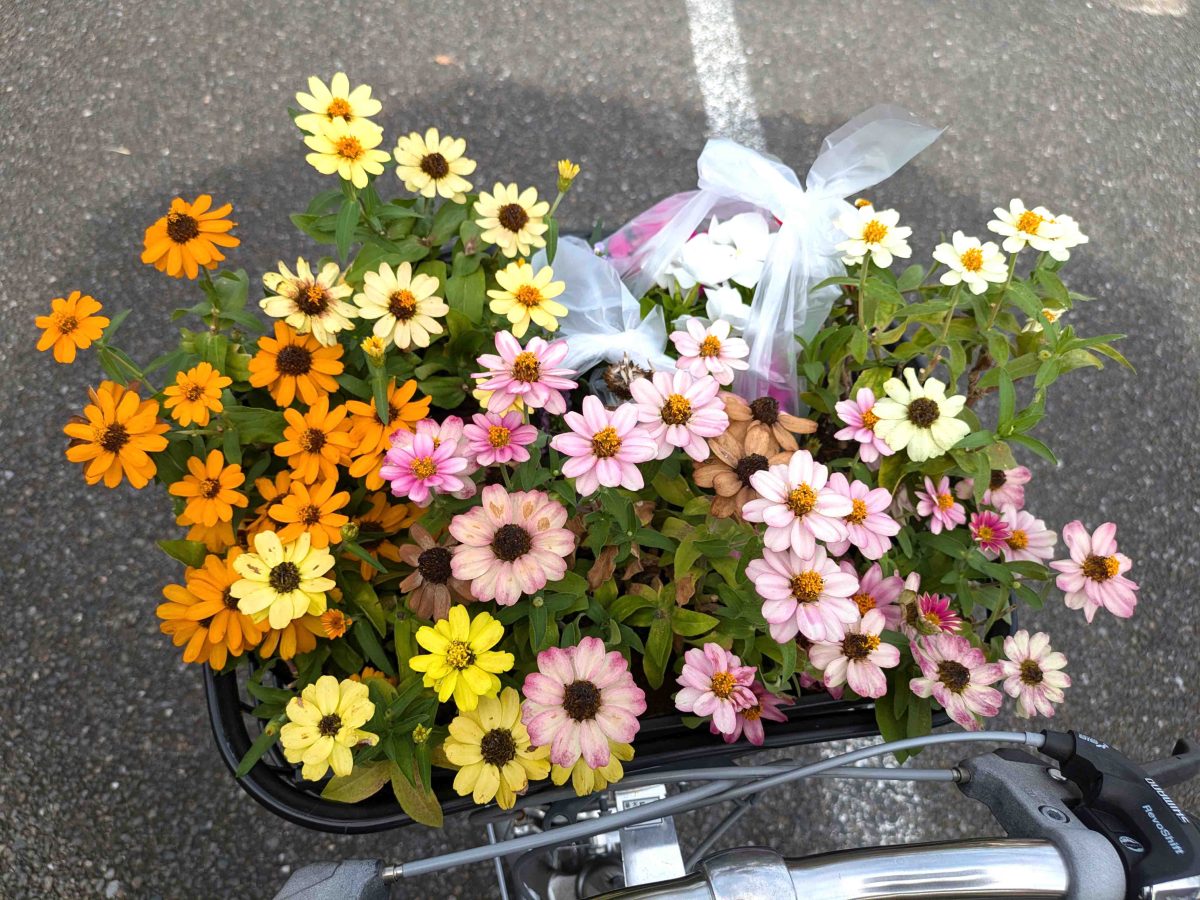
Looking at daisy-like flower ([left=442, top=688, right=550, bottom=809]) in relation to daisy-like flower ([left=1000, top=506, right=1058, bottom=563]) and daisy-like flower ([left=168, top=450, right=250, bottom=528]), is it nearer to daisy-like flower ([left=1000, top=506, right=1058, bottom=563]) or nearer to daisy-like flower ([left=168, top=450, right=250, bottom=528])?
daisy-like flower ([left=168, top=450, right=250, bottom=528])

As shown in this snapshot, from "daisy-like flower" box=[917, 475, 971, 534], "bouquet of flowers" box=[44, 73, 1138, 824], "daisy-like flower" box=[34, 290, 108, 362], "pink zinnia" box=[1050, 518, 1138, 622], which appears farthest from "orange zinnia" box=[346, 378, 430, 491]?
"pink zinnia" box=[1050, 518, 1138, 622]

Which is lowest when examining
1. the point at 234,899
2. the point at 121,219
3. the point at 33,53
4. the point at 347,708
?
the point at 234,899

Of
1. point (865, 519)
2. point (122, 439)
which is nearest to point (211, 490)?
point (122, 439)

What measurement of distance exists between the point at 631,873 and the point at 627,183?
1305 millimetres

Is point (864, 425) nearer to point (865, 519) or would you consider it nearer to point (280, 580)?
point (865, 519)

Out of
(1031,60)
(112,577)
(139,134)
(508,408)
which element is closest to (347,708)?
(508,408)

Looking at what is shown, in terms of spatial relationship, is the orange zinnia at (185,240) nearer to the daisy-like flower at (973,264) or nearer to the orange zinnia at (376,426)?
the orange zinnia at (376,426)

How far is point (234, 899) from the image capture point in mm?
1202

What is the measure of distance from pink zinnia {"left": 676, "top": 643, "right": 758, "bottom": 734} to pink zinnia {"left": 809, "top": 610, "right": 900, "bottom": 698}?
0.06 m

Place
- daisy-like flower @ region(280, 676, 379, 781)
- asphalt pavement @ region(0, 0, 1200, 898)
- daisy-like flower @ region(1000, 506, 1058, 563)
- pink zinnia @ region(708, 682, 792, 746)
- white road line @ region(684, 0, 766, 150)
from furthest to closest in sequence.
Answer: white road line @ region(684, 0, 766, 150) < asphalt pavement @ region(0, 0, 1200, 898) < daisy-like flower @ region(1000, 506, 1058, 563) < pink zinnia @ region(708, 682, 792, 746) < daisy-like flower @ region(280, 676, 379, 781)

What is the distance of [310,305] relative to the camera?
0.73 metres

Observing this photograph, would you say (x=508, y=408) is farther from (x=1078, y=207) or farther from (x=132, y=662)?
Answer: (x=1078, y=207)

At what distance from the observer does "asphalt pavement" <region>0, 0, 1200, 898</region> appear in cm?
125

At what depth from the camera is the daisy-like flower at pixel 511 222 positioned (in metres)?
0.80
